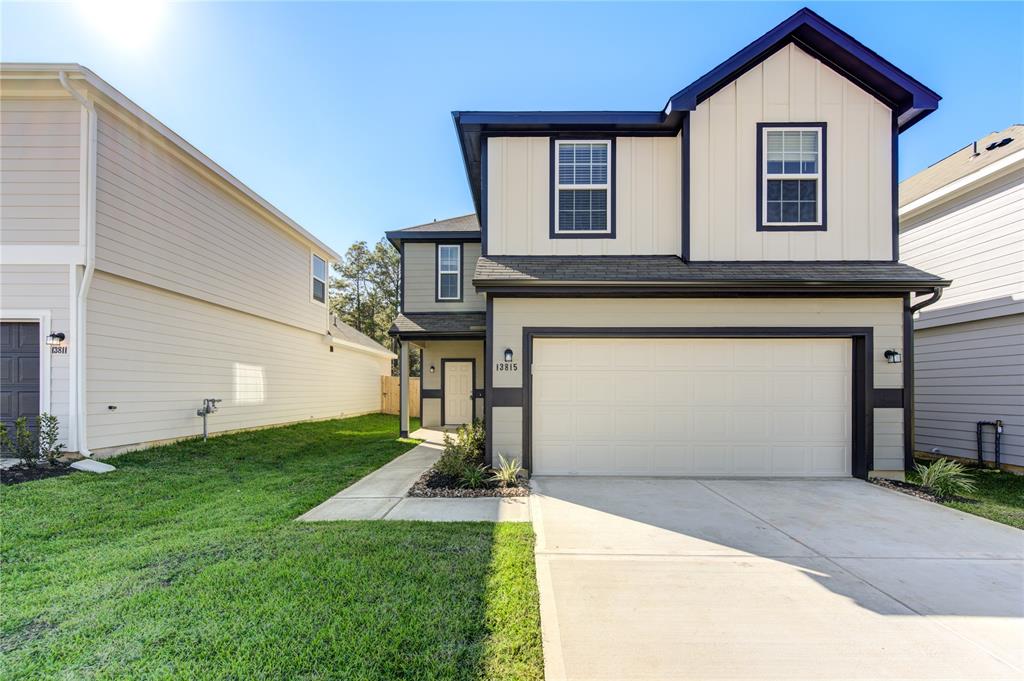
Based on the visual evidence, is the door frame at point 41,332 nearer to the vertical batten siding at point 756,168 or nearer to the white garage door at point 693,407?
the white garage door at point 693,407

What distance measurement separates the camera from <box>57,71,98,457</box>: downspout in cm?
667

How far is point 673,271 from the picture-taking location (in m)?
6.55

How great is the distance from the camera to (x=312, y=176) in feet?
50.6

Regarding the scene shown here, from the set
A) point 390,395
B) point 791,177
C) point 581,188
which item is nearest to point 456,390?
point 390,395

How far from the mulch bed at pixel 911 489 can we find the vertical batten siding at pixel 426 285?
8.99m

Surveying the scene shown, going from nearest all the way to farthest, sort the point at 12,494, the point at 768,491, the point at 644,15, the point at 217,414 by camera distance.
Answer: the point at 12,494 < the point at 768,491 < the point at 644,15 < the point at 217,414

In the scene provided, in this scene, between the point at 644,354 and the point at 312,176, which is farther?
the point at 312,176

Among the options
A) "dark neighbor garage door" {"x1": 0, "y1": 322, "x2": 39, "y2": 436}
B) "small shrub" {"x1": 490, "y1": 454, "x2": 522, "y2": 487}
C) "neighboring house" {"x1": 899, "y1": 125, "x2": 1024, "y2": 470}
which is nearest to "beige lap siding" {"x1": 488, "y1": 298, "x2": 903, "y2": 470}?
"small shrub" {"x1": 490, "y1": 454, "x2": 522, "y2": 487}

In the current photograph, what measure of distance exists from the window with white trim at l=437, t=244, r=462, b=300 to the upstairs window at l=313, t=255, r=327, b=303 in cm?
486

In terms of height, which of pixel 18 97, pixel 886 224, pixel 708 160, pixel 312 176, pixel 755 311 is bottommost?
pixel 755 311

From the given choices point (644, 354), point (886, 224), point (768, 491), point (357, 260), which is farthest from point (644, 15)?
point (357, 260)

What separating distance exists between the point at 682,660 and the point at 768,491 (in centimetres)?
416

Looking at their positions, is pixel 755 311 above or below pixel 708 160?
below

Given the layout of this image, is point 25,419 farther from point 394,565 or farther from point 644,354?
point 644,354
